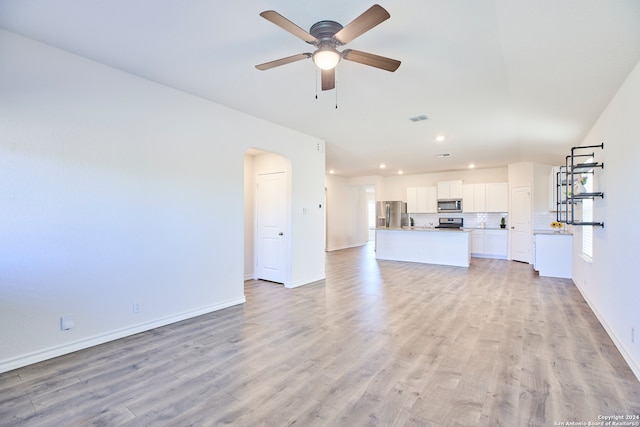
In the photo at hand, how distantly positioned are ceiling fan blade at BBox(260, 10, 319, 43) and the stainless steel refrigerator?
807 cm

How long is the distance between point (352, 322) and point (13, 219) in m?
3.30

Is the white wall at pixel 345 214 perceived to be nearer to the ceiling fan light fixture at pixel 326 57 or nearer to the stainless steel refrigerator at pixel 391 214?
the stainless steel refrigerator at pixel 391 214

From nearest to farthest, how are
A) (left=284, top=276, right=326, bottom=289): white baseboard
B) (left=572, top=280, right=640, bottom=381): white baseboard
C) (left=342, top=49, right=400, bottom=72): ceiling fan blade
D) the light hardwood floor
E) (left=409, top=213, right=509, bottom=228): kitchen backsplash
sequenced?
the light hardwood floor → (left=342, top=49, right=400, bottom=72): ceiling fan blade → (left=572, top=280, right=640, bottom=381): white baseboard → (left=284, top=276, right=326, bottom=289): white baseboard → (left=409, top=213, right=509, bottom=228): kitchen backsplash

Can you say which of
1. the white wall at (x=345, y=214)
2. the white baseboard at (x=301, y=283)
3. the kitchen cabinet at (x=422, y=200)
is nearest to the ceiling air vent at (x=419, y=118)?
the white baseboard at (x=301, y=283)

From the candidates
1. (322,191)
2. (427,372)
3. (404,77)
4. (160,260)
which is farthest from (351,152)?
(427,372)

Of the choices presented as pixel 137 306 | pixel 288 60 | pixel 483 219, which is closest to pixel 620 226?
pixel 288 60

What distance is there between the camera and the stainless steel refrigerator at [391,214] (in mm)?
9750

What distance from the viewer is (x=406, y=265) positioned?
7.36 m

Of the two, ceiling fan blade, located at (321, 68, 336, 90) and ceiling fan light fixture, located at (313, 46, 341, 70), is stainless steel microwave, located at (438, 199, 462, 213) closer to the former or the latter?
ceiling fan blade, located at (321, 68, 336, 90)

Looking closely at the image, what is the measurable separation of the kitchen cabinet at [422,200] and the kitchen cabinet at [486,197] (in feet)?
2.89

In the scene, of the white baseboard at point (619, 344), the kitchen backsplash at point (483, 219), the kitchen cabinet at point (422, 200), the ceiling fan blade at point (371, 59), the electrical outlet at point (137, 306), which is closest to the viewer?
the ceiling fan blade at point (371, 59)

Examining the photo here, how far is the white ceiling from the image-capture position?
6.73ft

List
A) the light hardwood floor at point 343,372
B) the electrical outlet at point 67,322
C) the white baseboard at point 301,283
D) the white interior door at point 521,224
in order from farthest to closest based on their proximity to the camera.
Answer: the white interior door at point 521,224
the white baseboard at point 301,283
the electrical outlet at point 67,322
the light hardwood floor at point 343,372

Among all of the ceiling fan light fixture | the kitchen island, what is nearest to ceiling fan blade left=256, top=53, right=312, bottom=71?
the ceiling fan light fixture
